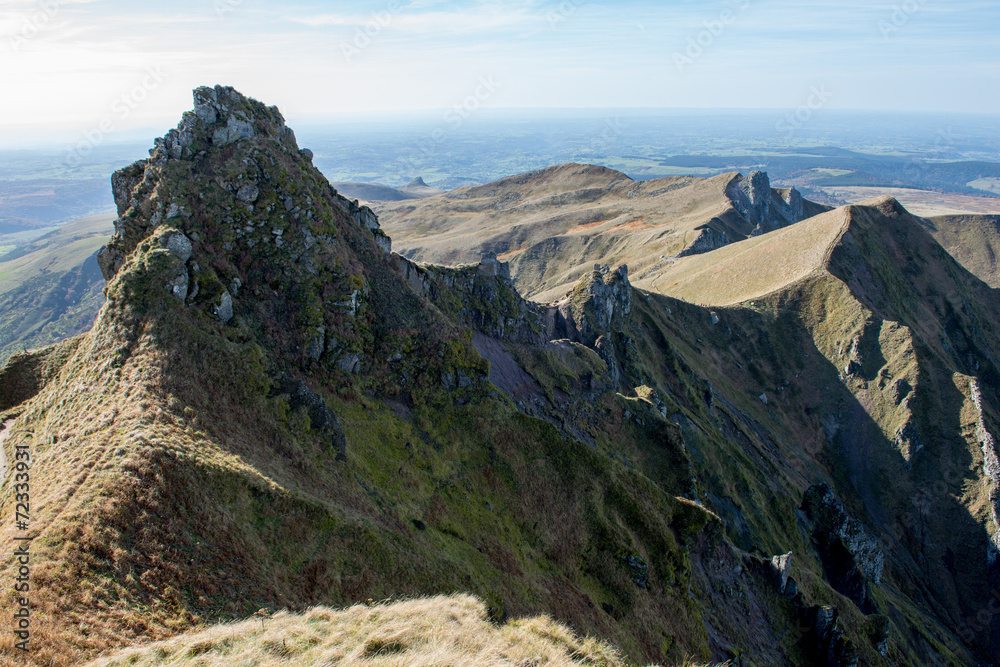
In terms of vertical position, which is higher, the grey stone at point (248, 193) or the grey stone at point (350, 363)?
the grey stone at point (248, 193)

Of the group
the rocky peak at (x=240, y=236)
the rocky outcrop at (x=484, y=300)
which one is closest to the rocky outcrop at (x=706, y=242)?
the rocky outcrop at (x=484, y=300)

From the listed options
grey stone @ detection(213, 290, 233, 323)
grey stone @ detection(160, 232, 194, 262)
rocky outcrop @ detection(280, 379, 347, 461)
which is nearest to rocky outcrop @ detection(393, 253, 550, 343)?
grey stone @ detection(213, 290, 233, 323)

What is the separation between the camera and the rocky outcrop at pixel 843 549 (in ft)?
185

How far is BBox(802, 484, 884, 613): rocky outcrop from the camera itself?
2217 inches

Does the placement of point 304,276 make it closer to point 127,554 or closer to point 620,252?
point 127,554

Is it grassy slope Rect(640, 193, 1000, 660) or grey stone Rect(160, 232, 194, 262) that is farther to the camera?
grassy slope Rect(640, 193, 1000, 660)

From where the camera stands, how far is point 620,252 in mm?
174875

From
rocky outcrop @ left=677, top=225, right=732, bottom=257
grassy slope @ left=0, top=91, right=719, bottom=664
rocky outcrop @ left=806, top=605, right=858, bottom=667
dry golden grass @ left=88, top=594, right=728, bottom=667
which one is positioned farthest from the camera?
rocky outcrop @ left=677, top=225, right=732, bottom=257

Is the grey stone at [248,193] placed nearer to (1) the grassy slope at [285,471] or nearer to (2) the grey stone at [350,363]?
(1) the grassy slope at [285,471]

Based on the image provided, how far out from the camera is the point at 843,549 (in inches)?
2340

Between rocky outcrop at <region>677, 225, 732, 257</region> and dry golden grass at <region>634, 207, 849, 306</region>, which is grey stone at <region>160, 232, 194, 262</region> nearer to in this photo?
dry golden grass at <region>634, 207, 849, 306</region>

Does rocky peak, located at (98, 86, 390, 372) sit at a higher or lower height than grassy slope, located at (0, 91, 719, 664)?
higher

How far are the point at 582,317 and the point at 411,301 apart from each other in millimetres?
36140

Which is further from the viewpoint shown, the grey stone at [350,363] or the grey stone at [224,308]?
the grey stone at [350,363]
